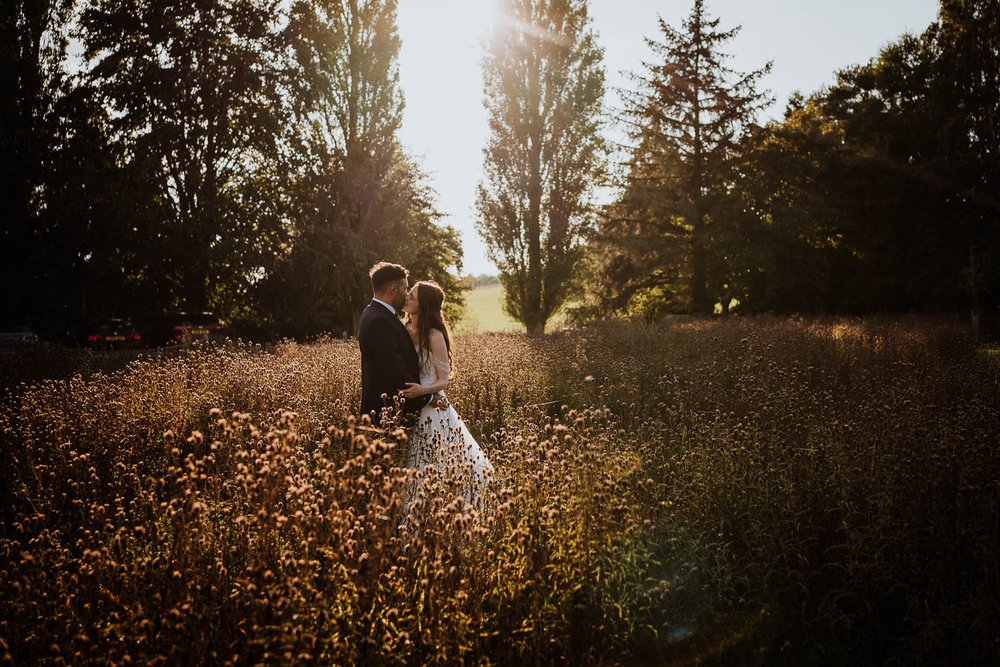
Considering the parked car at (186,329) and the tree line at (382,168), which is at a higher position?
the tree line at (382,168)

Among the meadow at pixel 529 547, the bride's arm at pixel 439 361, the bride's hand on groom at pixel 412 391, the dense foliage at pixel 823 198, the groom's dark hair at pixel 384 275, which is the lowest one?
the meadow at pixel 529 547

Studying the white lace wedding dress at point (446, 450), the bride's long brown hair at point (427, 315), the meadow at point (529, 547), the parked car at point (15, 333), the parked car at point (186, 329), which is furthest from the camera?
the parked car at point (15, 333)

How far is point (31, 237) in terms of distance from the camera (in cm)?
2098

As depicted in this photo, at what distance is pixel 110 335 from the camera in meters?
18.9

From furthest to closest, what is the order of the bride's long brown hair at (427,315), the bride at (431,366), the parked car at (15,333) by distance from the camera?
the parked car at (15,333)
the bride's long brown hair at (427,315)
the bride at (431,366)

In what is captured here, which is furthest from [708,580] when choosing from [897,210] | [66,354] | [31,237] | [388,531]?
[897,210]

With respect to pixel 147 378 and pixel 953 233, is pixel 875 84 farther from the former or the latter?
pixel 147 378

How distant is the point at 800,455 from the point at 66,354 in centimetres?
1389

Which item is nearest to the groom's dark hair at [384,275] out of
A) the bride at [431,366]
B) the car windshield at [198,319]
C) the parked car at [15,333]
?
the bride at [431,366]

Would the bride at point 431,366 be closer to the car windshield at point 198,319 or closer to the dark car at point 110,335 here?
the dark car at point 110,335

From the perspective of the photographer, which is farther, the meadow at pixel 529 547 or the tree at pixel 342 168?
the tree at pixel 342 168

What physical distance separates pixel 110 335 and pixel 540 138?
15.6 metres

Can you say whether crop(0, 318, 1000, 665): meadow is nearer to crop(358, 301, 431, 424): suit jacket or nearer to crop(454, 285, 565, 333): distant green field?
crop(358, 301, 431, 424): suit jacket

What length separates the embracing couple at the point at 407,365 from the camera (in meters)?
4.94
